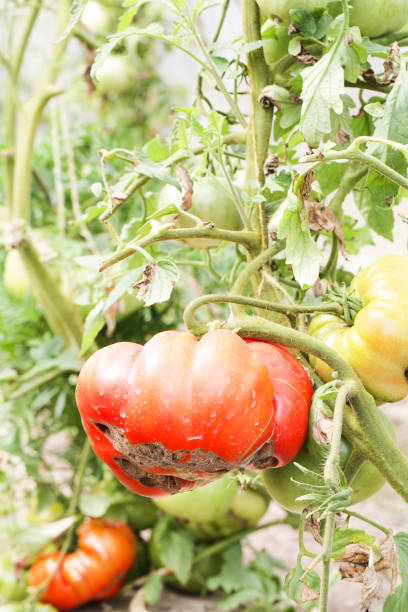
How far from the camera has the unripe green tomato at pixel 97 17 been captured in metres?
1.35

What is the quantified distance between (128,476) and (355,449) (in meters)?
0.14

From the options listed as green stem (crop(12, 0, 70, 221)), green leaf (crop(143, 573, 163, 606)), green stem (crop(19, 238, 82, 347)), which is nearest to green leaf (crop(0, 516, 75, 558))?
green leaf (crop(143, 573, 163, 606))

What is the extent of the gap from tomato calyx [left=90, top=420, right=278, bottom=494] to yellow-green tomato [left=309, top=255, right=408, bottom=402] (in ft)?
0.26

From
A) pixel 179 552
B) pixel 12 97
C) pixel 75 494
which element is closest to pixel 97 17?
pixel 12 97

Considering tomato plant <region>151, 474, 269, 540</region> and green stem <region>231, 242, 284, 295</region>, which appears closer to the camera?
green stem <region>231, 242, 284, 295</region>

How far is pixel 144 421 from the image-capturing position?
1.01 feet

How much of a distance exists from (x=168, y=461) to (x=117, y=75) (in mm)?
1319

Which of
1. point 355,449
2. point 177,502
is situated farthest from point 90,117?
point 355,449

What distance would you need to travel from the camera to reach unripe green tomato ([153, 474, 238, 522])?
77 cm

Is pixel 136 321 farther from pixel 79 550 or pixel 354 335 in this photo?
pixel 354 335

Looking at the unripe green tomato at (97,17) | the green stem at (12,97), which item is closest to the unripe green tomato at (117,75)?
the unripe green tomato at (97,17)

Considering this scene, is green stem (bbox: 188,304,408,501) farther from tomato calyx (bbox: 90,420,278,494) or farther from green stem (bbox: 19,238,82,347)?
green stem (bbox: 19,238,82,347)

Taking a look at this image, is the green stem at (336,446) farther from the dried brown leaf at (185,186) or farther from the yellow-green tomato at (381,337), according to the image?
the dried brown leaf at (185,186)

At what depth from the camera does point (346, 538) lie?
37 cm
